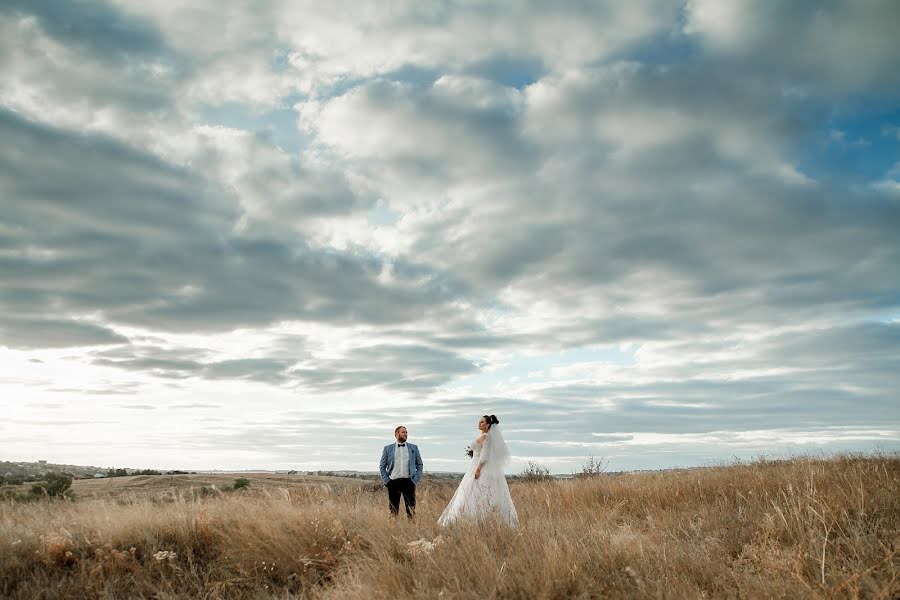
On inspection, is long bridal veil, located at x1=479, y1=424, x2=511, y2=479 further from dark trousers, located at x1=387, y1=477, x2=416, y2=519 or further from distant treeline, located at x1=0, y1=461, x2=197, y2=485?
distant treeline, located at x1=0, y1=461, x2=197, y2=485

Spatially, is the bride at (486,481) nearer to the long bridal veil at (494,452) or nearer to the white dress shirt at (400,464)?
the long bridal veil at (494,452)

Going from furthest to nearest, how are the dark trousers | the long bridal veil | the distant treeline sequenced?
the distant treeline, the dark trousers, the long bridal veil

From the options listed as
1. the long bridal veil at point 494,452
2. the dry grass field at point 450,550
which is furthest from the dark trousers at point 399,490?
the long bridal veil at point 494,452

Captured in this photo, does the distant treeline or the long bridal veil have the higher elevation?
the long bridal veil

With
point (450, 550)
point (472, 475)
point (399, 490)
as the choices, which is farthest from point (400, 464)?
point (450, 550)

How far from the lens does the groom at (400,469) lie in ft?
44.0

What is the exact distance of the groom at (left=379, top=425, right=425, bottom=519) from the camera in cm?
1340

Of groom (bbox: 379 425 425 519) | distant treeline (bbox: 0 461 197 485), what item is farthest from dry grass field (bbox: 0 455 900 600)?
distant treeline (bbox: 0 461 197 485)

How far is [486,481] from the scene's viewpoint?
1252cm

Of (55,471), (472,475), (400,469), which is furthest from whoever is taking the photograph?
(55,471)

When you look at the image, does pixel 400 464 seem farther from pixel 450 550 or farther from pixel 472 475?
pixel 450 550

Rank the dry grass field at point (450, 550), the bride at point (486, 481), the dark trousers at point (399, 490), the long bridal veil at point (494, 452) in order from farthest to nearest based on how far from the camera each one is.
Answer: the dark trousers at point (399, 490) < the long bridal veil at point (494, 452) < the bride at point (486, 481) < the dry grass field at point (450, 550)

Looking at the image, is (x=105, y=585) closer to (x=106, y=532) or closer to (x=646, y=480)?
(x=106, y=532)

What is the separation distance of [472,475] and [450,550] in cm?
Result: 497
